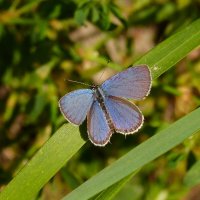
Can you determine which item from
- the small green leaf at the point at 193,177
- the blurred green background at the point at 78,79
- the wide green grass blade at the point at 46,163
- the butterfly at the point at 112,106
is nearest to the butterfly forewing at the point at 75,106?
the butterfly at the point at 112,106

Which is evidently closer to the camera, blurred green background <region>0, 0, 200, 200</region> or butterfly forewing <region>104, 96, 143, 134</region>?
butterfly forewing <region>104, 96, 143, 134</region>

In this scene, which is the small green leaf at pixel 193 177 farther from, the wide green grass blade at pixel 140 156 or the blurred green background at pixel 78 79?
the blurred green background at pixel 78 79

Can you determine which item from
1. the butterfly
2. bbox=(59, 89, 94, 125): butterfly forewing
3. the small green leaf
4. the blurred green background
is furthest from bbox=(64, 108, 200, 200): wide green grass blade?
the blurred green background

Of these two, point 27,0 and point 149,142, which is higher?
point 27,0

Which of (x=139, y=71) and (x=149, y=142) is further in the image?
(x=139, y=71)

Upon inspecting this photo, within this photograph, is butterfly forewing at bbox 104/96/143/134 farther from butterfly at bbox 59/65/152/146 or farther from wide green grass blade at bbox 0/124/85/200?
wide green grass blade at bbox 0/124/85/200

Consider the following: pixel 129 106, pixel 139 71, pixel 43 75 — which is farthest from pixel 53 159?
pixel 43 75

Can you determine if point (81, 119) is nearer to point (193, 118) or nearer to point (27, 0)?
point (193, 118)

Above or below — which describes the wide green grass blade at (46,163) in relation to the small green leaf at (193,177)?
above
